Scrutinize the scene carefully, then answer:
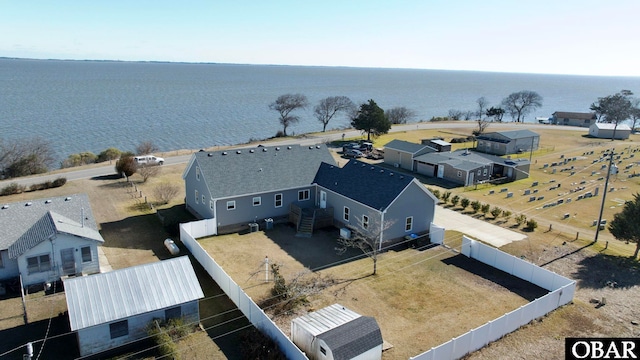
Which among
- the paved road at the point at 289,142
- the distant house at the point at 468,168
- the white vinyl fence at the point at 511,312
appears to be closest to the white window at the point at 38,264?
the white vinyl fence at the point at 511,312

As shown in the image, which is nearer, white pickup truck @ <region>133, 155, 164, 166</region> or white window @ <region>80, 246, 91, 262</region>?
white window @ <region>80, 246, 91, 262</region>

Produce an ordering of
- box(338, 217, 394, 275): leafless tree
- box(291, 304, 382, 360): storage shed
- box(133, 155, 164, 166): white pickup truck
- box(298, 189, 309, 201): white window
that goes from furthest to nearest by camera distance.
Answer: box(133, 155, 164, 166): white pickup truck < box(298, 189, 309, 201): white window < box(338, 217, 394, 275): leafless tree < box(291, 304, 382, 360): storage shed

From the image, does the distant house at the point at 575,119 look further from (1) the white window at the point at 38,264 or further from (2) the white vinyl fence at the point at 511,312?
(1) the white window at the point at 38,264

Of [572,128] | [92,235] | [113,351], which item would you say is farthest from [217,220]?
[572,128]

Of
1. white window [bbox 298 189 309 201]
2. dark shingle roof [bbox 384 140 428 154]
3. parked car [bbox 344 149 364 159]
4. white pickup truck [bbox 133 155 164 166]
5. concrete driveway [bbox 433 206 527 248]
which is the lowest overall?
concrete driveway [bbox 433 206 527 248]

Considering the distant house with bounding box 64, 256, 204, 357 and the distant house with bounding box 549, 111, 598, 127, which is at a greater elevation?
the distant house with bounding box 549, 111, 598, 127

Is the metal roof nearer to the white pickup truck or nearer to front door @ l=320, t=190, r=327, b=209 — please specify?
front door @ l=320, t=190, r=327, b=209

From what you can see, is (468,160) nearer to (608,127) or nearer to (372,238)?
(372,238)

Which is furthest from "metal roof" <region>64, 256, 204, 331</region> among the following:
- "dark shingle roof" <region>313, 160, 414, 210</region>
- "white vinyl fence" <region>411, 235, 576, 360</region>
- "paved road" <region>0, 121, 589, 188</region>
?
"paved road" <region>0, 121, 589, 188</region>

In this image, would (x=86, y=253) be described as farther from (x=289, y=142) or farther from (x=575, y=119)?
(x=575, y=119)
